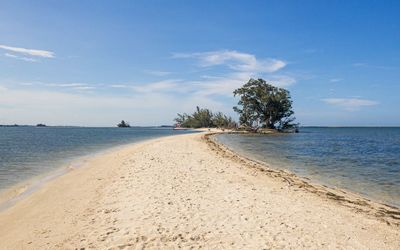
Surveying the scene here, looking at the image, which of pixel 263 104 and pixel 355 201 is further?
pixel 263 104

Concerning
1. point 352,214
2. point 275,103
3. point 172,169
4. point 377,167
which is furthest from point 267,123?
point 352,214

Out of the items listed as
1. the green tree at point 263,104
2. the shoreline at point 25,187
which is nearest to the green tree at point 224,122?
the green tree at point 263,104

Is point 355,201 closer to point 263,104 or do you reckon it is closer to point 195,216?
point 195,216

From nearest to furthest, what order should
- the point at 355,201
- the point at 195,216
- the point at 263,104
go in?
the point at 195,216
the point at 355,201
the point at 263,104

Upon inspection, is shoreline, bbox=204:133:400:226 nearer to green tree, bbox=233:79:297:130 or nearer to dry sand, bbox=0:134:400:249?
dry sand, bbox=0:134:400:249

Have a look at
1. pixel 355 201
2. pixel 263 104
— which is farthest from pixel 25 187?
pixel 263 104

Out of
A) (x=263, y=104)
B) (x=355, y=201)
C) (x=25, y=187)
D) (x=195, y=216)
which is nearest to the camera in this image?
(x=195, y=216)

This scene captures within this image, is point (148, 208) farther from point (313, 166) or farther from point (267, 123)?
point (267, 123)

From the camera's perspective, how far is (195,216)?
8.88 metres

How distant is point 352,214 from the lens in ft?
32.0

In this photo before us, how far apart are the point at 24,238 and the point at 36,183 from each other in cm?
861

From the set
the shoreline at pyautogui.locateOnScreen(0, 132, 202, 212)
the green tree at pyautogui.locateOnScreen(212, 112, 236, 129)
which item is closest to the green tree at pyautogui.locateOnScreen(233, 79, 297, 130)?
the green tree at pyautogui.locateOnScreen(212, 112, 236, 129)

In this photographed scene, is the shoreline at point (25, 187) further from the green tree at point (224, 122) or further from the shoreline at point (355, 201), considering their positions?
the green tree at point (224, 122)

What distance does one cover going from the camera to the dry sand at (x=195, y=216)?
23.8ft
